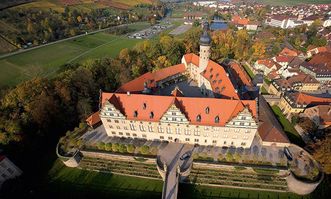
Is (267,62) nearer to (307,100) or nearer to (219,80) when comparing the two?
(307,100)

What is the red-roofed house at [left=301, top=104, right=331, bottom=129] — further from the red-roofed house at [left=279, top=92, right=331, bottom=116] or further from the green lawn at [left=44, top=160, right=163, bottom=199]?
the green lawn at [left=44, top=160, right=163, bottom=199]

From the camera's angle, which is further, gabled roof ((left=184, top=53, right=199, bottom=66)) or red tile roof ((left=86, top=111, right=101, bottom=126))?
gabled roof ((left=184, top=53, right=199, bottom=66))

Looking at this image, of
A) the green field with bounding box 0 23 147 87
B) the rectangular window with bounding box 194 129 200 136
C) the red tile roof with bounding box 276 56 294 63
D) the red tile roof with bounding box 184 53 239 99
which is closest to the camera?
the rectangular window with bounding box 194 129 200 136

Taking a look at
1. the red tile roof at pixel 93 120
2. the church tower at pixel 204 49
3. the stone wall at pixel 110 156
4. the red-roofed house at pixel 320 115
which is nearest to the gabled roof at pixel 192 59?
the church tower at pixel 204 49

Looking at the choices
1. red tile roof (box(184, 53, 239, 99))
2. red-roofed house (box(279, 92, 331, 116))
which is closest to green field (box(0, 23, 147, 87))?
red tile roof (box(184, 53, 239, 99))

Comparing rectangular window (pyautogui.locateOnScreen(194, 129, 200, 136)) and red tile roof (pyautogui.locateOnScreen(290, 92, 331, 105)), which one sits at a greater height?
rectangular window (pyautogui.locateOnScreen(194, 129, 200, 136))

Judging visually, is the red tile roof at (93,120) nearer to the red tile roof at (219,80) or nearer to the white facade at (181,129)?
the white facade at (181,129)

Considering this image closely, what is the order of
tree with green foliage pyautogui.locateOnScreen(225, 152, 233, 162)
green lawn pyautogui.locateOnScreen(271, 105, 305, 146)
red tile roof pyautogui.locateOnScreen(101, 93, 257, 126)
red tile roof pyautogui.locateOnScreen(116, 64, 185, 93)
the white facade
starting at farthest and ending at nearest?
red tile roof pyautogui.locateOnScreen(116, 64, 185, 93) → green lawn pyautogui.locateOnScreen(271, 105, 305, 146) → red tile roof pyautogui.locateOnScreen(101, 93, 257, 126) → the white facade → tree with green foliage pyautogui.locateOnScreen(225, 152, 233, 162)

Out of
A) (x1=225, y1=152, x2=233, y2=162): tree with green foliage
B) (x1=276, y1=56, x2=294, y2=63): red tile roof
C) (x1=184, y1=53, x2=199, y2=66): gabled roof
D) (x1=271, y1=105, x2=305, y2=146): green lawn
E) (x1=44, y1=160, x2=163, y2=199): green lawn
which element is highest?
(x1=184, y1=53, x2=199, y2=66): gabled roof
